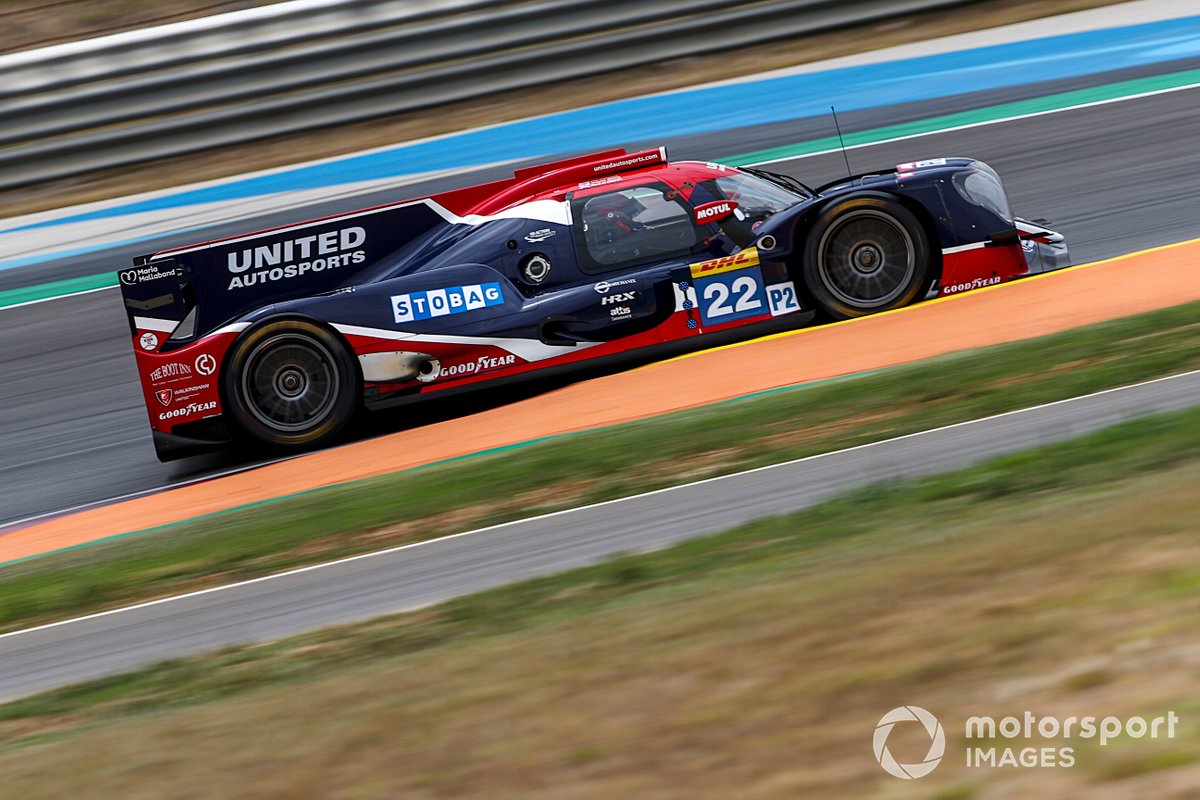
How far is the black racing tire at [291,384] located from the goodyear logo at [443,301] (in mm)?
498

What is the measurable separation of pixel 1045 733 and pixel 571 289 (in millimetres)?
6841

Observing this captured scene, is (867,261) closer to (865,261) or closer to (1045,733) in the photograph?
(865,261)

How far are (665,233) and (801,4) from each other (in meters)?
8.28

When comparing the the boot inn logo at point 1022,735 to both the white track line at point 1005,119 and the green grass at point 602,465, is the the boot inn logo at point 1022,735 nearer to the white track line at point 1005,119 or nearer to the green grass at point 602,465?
the green grass at point 602,465

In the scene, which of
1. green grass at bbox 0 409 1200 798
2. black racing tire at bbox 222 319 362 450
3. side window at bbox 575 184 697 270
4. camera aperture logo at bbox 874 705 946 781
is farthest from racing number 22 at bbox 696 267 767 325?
camera aperture logo at bbox 874 705 946 781

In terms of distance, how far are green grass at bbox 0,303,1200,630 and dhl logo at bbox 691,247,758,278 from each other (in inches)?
57.4

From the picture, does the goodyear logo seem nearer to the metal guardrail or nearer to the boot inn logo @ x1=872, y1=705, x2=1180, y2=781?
the boot inn logo @ x1=872, y1=705, x2=1180, y2=781

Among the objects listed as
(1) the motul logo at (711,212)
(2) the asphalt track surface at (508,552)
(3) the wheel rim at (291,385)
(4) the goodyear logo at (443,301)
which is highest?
(1) the motul logo at (711,212)

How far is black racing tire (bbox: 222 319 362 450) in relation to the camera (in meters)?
9.53

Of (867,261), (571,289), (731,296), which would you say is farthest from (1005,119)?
(571,289)

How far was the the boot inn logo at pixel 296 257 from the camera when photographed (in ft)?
32.6

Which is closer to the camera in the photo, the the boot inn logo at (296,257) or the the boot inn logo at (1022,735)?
the the boot inn logo at (1022,735)

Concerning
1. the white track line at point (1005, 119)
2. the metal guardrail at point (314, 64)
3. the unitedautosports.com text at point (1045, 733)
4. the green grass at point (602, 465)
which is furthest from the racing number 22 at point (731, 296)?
the metal guardrail at point (314, 64)

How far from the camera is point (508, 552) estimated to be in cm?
673
